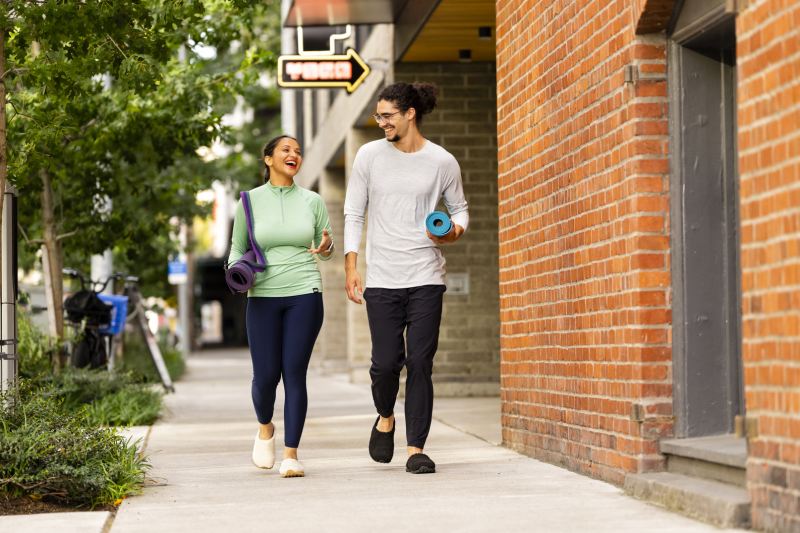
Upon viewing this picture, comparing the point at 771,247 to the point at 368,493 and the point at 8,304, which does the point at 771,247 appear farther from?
the point at 8,304

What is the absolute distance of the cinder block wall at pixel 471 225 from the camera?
48.0ft

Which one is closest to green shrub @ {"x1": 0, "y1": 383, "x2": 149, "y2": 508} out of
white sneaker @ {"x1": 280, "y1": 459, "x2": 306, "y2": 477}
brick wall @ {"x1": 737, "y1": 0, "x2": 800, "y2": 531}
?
white sneaker @ {"x1": 280, "y1": 459, "x2": 306, "y2": 477}

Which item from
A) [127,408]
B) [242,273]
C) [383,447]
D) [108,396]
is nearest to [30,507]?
[242,273]

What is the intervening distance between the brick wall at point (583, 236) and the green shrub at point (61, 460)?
2.34 metres

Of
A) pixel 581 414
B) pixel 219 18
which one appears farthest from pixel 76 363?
pixel 581 414

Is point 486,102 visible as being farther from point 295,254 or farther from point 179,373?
point 179,373

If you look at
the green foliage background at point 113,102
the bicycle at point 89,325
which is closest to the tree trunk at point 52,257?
the green foliage background at point 113,102

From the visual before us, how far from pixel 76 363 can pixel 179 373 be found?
9.91 metres

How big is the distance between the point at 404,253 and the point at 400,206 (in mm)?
260

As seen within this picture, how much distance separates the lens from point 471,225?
14.8 meters

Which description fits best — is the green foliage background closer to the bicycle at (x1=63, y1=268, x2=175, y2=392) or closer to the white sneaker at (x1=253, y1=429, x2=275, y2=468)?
the bicycle at (x1=63, y1=268, x2=175, y2=392)

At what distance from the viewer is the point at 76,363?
1409cm

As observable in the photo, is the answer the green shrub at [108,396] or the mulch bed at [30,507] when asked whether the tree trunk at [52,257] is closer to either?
the green shrub at [108,396]

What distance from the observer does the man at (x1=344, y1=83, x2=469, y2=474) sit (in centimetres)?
743
